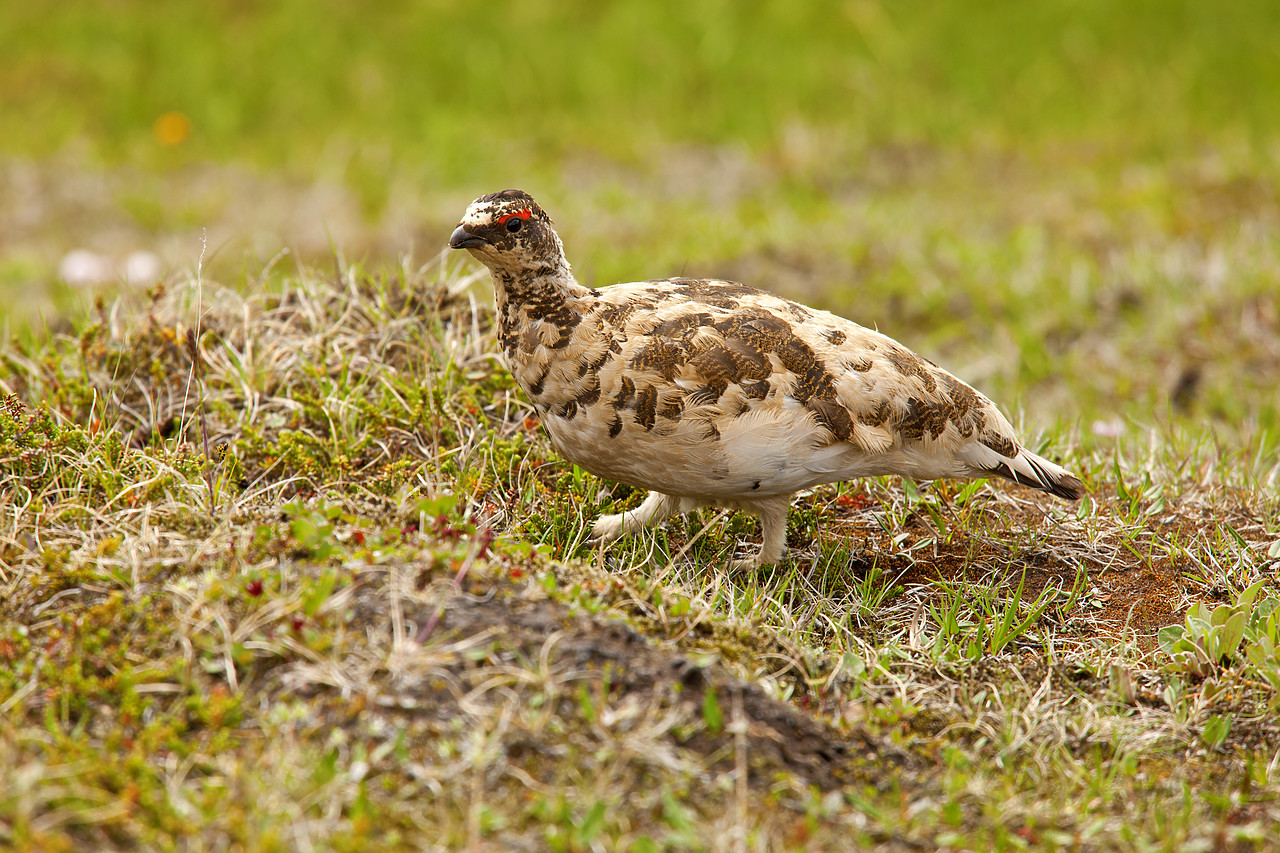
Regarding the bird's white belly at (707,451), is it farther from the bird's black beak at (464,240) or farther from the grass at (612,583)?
the bird's black beak at (464,240)

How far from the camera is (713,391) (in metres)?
3.35

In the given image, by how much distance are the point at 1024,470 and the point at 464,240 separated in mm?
2045

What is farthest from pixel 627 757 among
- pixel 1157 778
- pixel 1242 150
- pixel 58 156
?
pixel 58 156

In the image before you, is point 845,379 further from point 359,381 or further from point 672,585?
point 359,381

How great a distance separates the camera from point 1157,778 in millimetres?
2793

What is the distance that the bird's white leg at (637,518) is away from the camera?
3.70 metres

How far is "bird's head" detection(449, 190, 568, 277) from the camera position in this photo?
11.3 feet

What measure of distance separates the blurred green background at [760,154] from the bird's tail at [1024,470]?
192cm

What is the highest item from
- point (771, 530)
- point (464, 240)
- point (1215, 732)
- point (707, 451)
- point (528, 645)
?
point (464, 240)

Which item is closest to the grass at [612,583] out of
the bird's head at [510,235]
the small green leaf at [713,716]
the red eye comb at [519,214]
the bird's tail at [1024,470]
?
the small green leaf at [713,716]

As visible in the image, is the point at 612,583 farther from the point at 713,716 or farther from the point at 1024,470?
the point at 1024,470

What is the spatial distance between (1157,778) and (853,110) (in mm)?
8990

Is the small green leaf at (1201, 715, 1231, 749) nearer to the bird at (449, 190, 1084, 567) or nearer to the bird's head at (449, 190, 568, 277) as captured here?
the bird at (449, 190, 1084, 567)

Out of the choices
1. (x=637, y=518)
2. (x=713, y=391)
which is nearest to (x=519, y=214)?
(x=713, y=391)
